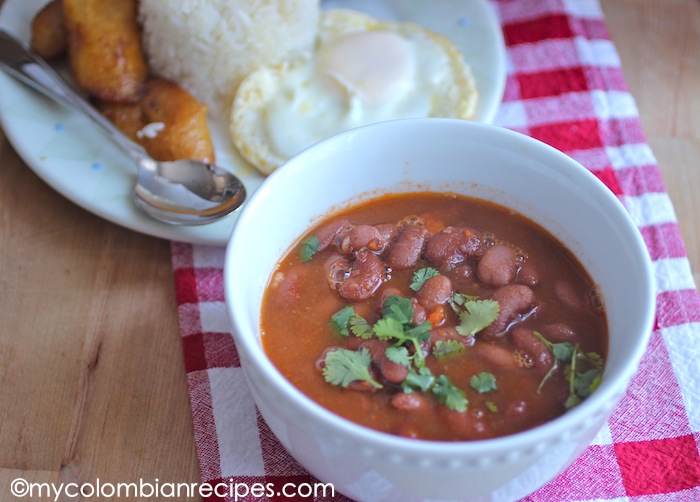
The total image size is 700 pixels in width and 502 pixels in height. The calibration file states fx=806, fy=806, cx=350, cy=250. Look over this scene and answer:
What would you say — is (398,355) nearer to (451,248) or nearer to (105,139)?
Answer: (451,248)

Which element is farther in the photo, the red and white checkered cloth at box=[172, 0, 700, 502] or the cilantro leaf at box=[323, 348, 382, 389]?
the red and white checkered cloth at box=[172, 0, 700, 502]

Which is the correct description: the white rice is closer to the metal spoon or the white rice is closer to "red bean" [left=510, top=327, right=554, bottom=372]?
the metal spoon

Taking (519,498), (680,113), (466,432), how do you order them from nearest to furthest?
(466,432) → (519,498) → (680,113)

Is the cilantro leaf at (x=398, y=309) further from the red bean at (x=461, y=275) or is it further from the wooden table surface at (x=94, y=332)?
the wooden table surface at (x=94, y=332)

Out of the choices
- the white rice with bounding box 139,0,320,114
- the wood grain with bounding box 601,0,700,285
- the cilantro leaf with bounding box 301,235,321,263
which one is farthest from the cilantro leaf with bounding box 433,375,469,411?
the white rice with bounding box 139,0,320,114

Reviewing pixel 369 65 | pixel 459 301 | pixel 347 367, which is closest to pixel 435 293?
pixel 459 301

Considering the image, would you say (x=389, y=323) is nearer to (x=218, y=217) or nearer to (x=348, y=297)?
(x=348, y=297)

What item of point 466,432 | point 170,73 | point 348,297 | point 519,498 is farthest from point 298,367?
point 170,73
